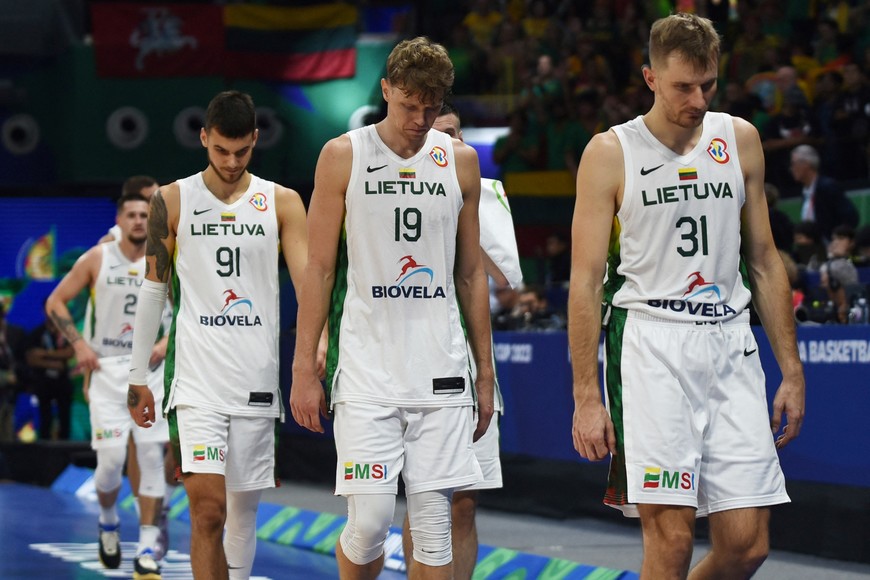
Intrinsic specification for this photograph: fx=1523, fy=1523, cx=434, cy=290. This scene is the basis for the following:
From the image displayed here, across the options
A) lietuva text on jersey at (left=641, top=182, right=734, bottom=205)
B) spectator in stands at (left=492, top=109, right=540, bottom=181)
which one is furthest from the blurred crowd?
lietuva text on jersey at (left=641, top=182, right=734, bottom=205)

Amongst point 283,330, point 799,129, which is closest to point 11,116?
point 283,330

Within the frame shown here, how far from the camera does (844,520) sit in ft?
25.3

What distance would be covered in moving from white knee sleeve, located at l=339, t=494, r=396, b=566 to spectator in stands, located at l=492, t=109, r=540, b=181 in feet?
37.0

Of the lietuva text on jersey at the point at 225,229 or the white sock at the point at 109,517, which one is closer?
the lietuva text on jersey at the point at 225,229

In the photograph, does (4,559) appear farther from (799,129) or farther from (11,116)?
(11,116)

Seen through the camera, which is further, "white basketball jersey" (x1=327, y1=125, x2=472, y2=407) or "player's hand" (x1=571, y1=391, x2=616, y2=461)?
"white basketball jersey" (x1=327, y1=125, x2=472, y2=407)

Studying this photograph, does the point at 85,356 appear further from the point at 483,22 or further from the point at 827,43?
the point at 483,22

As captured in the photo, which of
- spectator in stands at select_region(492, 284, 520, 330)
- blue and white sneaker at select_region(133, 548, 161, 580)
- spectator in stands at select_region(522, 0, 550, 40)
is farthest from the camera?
spectator in stands at select_region(522, 0, 550, 40)

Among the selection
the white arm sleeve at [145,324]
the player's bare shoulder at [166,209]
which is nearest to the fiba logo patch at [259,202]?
the player's bare shoulder at [166,209]

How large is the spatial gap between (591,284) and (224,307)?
215cm

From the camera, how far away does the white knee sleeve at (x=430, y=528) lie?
5.00 m

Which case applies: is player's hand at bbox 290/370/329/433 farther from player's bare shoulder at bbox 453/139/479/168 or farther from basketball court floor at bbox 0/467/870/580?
basketball court floor at bbox 0/467/870/580

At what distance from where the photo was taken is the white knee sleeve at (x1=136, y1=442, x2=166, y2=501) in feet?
28.3

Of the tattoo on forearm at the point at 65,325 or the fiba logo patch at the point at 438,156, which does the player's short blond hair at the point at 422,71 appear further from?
the tattoo on forearm at the point at 65,325
